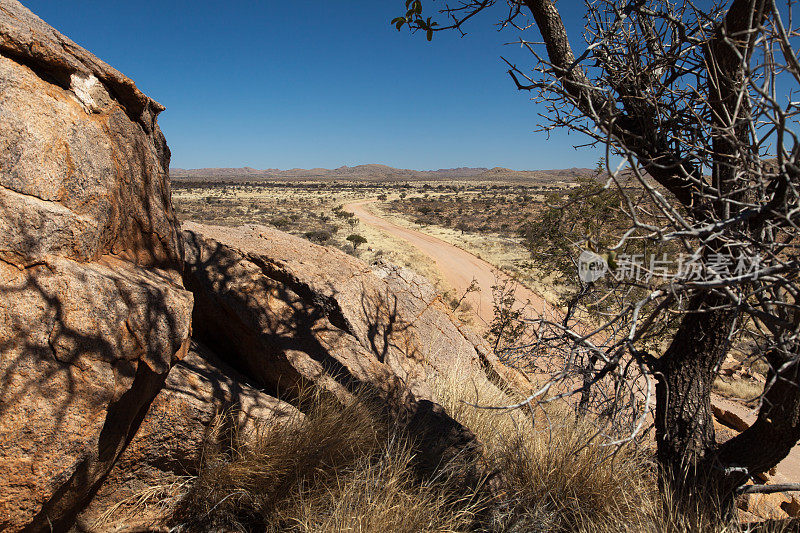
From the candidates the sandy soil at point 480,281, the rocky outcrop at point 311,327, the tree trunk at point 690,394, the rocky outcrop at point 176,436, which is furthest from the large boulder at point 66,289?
the sandy soil at point 480,281

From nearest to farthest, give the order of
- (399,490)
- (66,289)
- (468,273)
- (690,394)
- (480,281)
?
(66,289), (399,490), (690,394), (480,281), (468,273)

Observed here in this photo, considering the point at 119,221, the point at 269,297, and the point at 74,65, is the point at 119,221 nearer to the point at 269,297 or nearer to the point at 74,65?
the point at 74,65

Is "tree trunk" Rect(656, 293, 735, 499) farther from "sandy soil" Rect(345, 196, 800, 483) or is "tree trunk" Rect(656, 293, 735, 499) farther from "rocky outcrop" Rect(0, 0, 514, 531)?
"sandy soil" Rect(345, 196, 800, 483)

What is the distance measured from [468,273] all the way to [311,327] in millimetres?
13376

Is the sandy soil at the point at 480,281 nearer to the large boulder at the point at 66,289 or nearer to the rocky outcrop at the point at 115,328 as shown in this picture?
the rocky outcrop at the point at 115,328

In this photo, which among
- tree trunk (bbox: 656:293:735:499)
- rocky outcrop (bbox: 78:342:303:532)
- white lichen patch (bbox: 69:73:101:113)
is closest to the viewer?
rocky outcrop (bbox: 78:342:303:532)

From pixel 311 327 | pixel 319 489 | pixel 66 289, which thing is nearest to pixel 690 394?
pixel 319 489

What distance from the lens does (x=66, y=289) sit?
2.11m

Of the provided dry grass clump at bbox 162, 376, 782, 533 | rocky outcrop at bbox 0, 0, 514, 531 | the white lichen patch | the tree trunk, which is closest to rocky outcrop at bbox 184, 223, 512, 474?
rocky outcrop at bbox 0, 0, 514, 531

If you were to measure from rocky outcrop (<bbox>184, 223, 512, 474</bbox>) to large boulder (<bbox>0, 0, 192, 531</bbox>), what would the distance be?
3.63ft

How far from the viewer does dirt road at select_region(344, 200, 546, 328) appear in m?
13.0

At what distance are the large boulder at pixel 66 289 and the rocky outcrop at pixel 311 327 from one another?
1106mm

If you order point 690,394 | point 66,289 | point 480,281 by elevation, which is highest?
point 66,289

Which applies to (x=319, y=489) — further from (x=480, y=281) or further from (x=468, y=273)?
(x=468, y=273)
